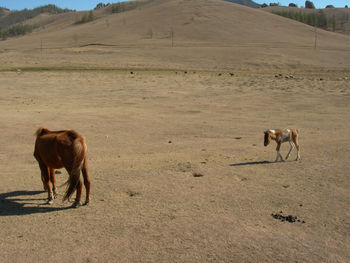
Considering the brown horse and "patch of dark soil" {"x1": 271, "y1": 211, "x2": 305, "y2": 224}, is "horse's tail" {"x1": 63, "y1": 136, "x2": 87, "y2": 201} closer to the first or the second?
the brown horse

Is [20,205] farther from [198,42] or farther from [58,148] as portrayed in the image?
[198,42]

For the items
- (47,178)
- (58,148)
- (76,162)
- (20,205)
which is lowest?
(20,205)

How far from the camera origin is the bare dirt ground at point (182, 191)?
486cm

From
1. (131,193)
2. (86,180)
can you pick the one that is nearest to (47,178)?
(86,180)

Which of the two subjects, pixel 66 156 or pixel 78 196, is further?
pixel 78 196

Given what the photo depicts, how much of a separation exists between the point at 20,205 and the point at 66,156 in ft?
3.91

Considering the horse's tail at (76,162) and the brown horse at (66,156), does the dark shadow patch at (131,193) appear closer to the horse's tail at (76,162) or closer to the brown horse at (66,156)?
the brown horse at (66,156)

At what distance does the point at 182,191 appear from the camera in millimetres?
6645

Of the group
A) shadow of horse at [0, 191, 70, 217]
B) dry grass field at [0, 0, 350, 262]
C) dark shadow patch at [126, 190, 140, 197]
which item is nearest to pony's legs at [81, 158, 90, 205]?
dry grass field at [0, 0, 350, 262]

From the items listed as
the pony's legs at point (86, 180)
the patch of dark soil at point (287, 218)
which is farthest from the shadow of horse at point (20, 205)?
the patch of dark soil at point (287, 218)

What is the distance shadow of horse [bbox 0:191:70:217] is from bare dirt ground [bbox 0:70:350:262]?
2 centimetres

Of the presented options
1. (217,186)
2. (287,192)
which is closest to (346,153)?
(287,192)

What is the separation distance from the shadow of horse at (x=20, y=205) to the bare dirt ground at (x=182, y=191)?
19mm

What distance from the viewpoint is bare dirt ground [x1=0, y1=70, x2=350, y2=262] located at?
4.86 m
